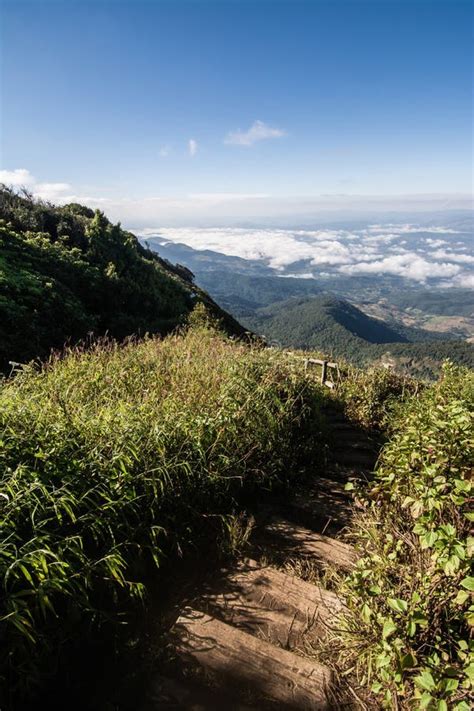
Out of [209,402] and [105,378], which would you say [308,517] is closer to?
[209,402]

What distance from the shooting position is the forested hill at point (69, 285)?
1009 centimetres

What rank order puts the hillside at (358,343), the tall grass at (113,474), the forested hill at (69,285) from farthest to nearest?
the hillside at (358,343), the forested hill at (69,285), the tall grass at (113,474)

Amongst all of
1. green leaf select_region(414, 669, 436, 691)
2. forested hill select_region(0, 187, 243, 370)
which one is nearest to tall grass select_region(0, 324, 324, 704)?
green leaf select_region(414, 669, 436, 691)

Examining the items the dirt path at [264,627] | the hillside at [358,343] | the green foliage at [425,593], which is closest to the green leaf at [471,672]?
the green foliage at [425,593]

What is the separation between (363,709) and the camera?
73.4 inches

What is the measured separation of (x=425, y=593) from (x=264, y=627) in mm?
1006

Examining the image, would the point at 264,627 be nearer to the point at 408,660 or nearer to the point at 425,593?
the point at 408,660

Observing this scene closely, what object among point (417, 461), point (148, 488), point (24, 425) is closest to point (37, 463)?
point (24, 425)

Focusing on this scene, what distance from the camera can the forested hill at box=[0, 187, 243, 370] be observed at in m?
10.1

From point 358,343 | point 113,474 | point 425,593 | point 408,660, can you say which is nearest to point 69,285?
point 113,474

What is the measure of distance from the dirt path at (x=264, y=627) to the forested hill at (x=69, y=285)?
19.6 ft

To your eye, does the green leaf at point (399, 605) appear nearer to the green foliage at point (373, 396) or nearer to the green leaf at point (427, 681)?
the green leaf at point (427, 681)

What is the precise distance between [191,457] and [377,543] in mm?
A: 1596

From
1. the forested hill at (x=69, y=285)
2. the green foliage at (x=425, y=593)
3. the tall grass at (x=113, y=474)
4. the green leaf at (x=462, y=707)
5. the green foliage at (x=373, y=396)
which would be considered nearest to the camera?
the green leaf at (x=462, y=707)
